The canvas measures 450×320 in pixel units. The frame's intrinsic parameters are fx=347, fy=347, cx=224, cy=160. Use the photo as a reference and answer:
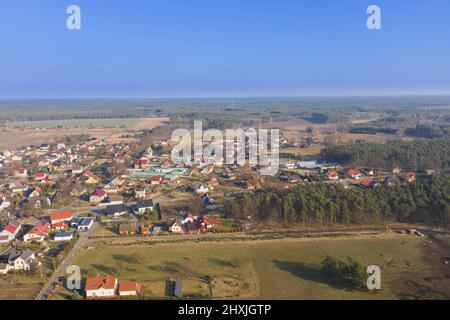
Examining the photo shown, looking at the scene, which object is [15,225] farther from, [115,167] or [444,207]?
[444,207]

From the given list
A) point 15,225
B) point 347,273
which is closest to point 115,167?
point 15,225

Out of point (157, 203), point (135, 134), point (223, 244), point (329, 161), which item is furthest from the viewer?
point (135, 134)

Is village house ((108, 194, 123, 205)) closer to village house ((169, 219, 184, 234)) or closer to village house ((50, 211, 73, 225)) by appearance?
village house ((50, 211, 73, 225))

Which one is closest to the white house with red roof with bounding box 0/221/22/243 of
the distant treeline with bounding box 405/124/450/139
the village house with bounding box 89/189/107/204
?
the village house with bounding box 89/189/107/204

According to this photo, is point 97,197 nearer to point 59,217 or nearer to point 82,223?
point 59,217

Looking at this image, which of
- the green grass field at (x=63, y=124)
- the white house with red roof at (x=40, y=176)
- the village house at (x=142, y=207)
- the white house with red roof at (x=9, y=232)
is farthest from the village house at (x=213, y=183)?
the green grass field at (x=63, y=124)

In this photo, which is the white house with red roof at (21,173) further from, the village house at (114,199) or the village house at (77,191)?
the village house at (114,199)

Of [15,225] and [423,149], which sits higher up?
[423,149]
